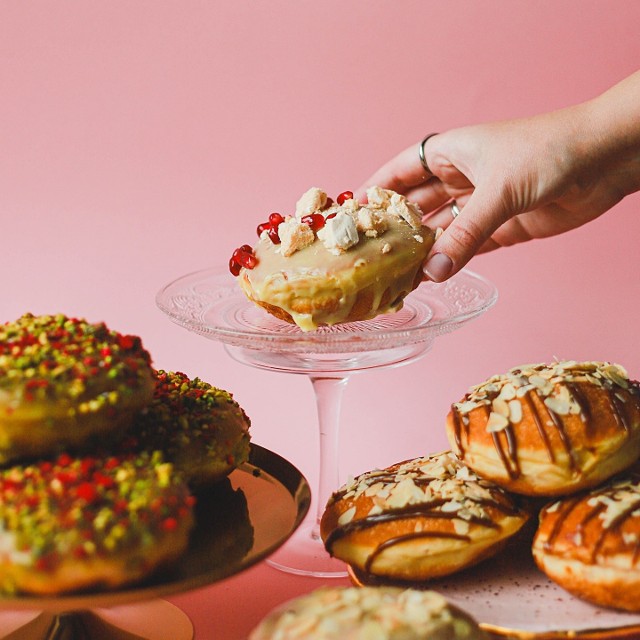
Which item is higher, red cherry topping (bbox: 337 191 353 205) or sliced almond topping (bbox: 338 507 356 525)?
red cherry topping (bbox: 337 191 353 205)

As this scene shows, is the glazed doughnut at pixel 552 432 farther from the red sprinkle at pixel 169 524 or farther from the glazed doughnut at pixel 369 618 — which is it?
the red sprinkle at pixel 169 524

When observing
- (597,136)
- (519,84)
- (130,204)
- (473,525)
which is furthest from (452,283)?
(130,204)

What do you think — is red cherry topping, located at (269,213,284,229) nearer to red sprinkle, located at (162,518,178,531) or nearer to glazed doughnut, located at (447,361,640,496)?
glazed doughnut, located at (447,361,640,496)

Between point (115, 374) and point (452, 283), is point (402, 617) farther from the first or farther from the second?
point (452, 283)

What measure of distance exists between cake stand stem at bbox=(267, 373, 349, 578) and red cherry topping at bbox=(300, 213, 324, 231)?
41cm

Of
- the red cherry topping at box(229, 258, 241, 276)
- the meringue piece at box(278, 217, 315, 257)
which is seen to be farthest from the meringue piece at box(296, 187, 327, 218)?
the red cherry topping at box(229, 258, 241, 276)

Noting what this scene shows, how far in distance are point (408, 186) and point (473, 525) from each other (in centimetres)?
171

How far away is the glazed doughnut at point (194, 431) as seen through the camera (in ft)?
5.99

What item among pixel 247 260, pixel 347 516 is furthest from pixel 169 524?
pixel 247 260

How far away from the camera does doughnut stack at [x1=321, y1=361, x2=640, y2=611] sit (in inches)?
71.4

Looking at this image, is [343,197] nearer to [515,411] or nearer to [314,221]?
[314,221]

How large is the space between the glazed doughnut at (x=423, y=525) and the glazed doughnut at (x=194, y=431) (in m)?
0.30

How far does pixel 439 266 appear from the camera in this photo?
7.54 ft

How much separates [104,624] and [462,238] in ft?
4.23
